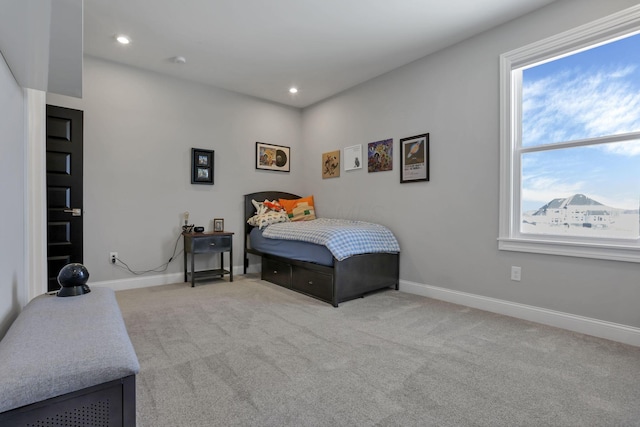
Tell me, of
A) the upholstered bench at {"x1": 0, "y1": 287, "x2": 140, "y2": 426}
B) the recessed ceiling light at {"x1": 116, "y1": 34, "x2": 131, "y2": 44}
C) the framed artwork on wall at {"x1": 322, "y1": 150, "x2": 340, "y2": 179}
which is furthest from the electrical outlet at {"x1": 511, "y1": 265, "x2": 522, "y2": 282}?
the recessed ceiling light at {"x1": 116, "y1": 34, "x2": 131, "y2": 44}

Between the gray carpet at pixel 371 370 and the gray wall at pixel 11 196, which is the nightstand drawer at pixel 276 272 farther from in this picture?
the gray wall at pixel 11 196

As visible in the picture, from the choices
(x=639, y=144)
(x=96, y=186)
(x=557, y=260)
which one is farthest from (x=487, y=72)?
(x=96, y=186)

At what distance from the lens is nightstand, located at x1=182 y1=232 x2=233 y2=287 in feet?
12.3

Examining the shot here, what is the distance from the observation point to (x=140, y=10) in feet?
8.70

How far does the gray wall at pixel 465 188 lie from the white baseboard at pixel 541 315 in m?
0.05

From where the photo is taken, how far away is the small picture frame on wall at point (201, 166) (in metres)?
4.14

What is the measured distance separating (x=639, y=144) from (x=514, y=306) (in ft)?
4.93

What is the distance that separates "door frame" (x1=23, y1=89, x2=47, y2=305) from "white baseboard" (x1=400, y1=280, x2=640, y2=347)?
10.7ft

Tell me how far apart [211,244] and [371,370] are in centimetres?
267

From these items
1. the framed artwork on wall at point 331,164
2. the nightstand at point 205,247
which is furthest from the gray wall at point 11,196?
the framed artwork on wall at point 331,164

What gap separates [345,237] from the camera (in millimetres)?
3156

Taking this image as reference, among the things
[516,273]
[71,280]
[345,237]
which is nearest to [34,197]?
[71,280]

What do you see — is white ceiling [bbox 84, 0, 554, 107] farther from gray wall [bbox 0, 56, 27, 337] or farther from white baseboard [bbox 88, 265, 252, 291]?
white baseboard [bbox 88, 265, 252, 291]

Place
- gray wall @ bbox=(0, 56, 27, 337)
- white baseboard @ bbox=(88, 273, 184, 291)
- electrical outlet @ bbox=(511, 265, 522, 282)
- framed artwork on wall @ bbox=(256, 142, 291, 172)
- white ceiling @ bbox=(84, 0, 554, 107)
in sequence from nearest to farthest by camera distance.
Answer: gray wall @ bbox=(0, 56, 27, 337)
white ceiling @ bbox=(84, 0, 554, 107)
electrical outlet @ bbox=(511, 265, 522, 282)
white baseboard @ bbox=(88, 273, 184, 291)
framed artwork on wall @ bbox=(256, 142, 291, 172)
